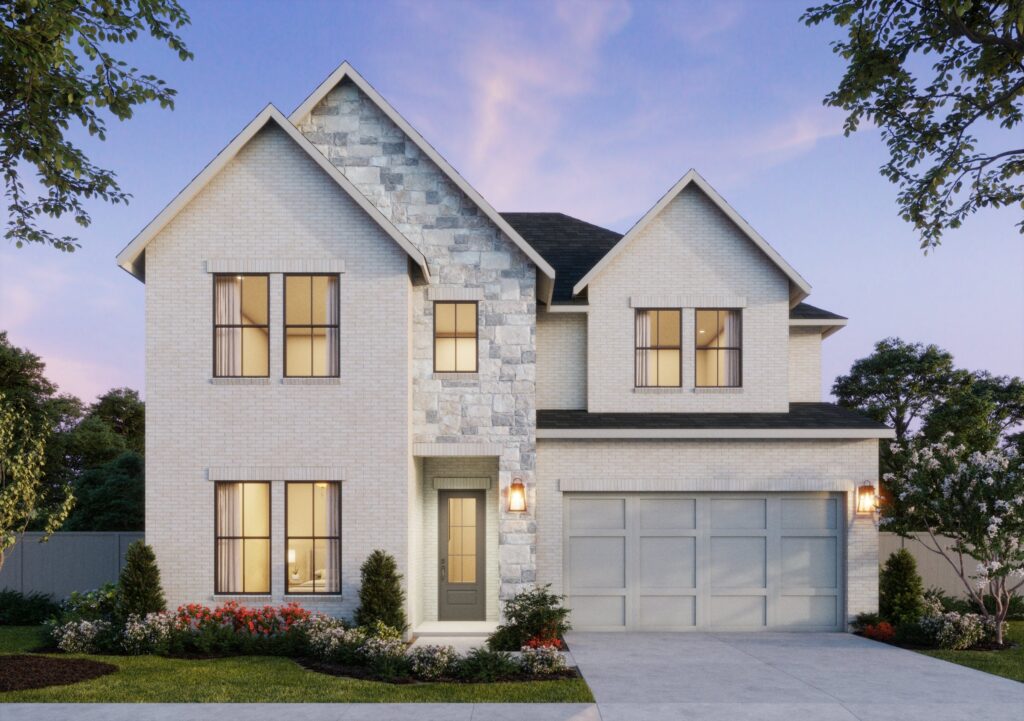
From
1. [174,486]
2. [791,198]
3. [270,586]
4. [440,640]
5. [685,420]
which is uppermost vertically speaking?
[791,198]

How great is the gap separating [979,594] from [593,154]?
21076 millimetres

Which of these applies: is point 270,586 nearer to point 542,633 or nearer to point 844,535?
point 542,633

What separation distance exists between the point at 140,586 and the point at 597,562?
7994mm

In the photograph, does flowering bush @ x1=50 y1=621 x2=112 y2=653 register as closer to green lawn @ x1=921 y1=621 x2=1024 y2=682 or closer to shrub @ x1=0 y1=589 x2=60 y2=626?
shrub @ x1=0 y1=589 x2=60 y2=626

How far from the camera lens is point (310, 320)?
13.3 meters

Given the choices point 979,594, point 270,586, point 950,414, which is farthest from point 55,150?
point 950,414

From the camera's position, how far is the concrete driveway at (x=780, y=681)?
8906mm

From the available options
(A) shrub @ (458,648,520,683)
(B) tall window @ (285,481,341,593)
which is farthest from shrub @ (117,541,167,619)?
(A) shrub @ (458,648,520,683)

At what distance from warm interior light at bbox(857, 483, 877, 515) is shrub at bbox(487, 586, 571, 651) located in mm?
6148

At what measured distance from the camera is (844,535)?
1448 cm

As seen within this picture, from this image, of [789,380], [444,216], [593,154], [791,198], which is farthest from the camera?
[791,198]

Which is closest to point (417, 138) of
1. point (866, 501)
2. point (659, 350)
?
point (659, 350)

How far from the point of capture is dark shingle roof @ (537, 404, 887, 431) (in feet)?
47.3

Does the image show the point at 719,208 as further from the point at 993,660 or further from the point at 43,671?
the point at 43,671
